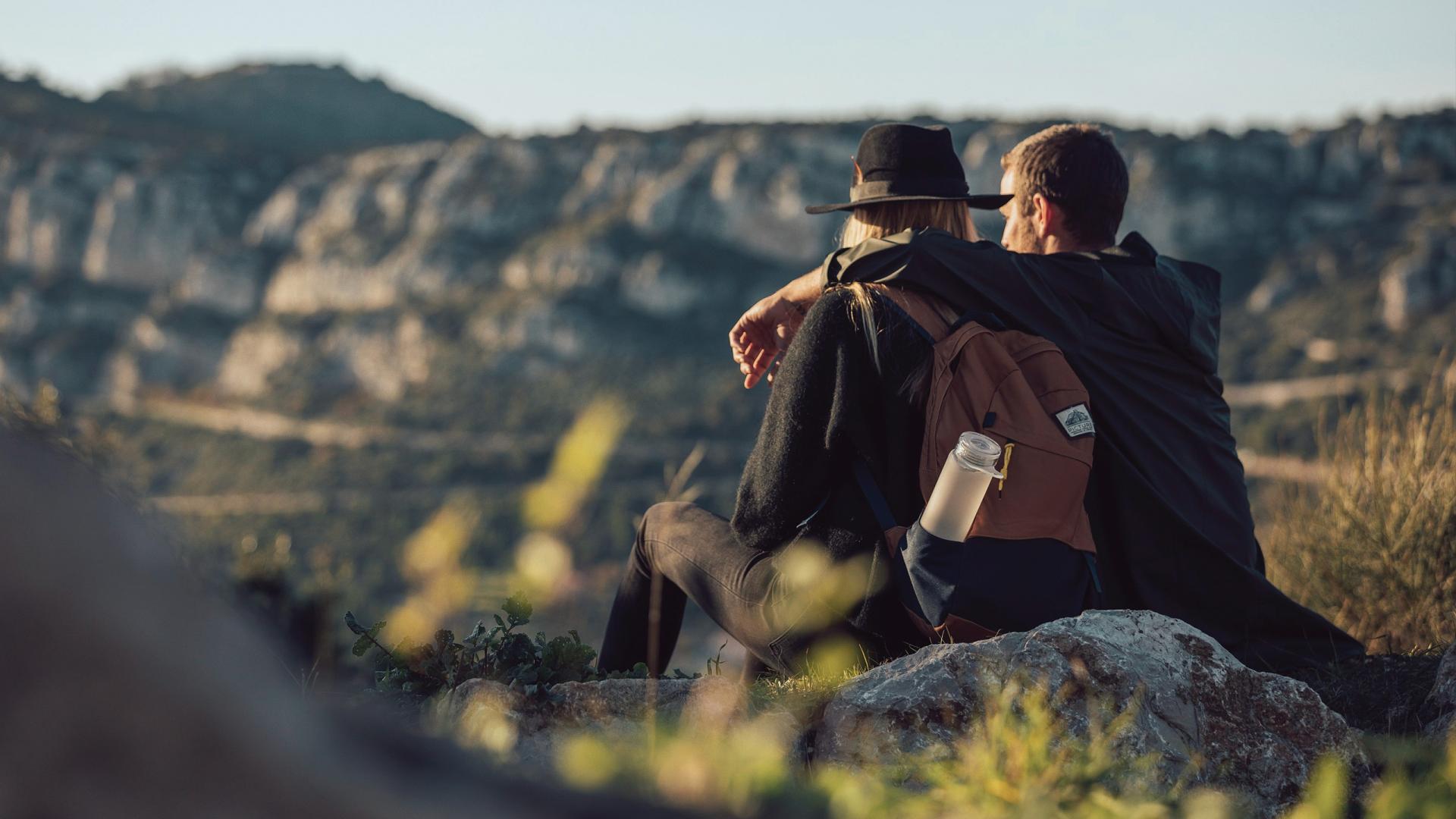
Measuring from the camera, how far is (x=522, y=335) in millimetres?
58562

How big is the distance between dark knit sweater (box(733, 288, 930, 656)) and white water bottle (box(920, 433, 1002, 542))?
8.2 inches

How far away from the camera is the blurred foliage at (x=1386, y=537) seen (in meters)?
3.24

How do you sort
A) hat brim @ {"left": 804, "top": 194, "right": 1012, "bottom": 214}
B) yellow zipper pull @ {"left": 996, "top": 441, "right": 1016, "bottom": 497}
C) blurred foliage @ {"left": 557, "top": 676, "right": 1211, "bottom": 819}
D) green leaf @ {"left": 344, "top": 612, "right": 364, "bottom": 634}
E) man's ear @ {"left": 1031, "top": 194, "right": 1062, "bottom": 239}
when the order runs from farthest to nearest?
man's ear @ {"left": 1031, "top": 194, "right": 1062, "bottom": 239} < hat brim @ {"left": 804, "top": 194, "right": 1012, "bottom": 214} < green leaf @ {"left": 344, "top": 612, "right": 364, "bottom": 634} < yellow zipper pull @ {"left": 996, "top": 441, "right": 1016, "bottom": 497} < blurred foliage @ {"left": 557, "top": 676, "right": 1211, "bottom": 819}

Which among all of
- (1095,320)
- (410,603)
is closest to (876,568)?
(1095,320)

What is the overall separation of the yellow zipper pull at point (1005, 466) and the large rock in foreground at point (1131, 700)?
290 millimetres

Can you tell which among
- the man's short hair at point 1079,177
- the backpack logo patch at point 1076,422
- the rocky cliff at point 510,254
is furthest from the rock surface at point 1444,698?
the rocky cliff at point 510,254

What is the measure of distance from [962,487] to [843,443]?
321 millimetres

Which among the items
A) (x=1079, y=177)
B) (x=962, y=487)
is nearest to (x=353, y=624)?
(x=962, y=487)

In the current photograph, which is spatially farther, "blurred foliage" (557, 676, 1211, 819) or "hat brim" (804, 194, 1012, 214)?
"hat brim" (804, 194, 1012, 214)

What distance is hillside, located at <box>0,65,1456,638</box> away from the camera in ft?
149

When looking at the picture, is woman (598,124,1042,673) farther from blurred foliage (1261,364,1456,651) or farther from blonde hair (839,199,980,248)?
blurred foliage (1261,364,1456,651)

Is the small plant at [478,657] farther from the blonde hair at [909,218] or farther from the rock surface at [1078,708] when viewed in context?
the blonde hair at [909,218]

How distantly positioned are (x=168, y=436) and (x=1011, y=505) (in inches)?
2611

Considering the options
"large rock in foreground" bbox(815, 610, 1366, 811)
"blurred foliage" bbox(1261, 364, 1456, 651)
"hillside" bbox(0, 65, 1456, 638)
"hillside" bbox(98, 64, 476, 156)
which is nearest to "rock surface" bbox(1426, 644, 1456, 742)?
"large rock in foreground" bbox(815, 610, 1366, 811)
